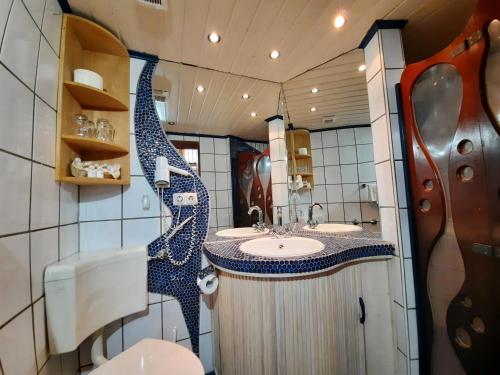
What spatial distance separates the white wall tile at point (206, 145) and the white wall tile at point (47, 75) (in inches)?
30.2

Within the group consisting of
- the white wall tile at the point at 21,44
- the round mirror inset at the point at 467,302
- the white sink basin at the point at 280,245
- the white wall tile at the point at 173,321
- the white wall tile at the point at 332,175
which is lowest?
the white wall tile at the point at 173,321

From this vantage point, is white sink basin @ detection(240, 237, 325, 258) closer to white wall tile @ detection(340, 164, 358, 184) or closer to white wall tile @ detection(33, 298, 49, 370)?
white wall tile @ detection(340, 164, 358, 184)

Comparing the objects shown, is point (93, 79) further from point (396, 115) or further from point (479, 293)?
point (479, 293)

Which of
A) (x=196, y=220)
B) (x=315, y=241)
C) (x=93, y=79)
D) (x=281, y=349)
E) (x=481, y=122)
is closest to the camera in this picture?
(x=481, y=122)

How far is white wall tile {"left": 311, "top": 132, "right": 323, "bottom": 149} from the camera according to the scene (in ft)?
4.82

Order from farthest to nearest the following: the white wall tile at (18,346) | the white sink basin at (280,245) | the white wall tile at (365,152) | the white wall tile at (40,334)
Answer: the white wall tile at (365,152)
the white sink basin at (280,245)
the white wall tile at (40,334)
the white wall tile at (18,346)

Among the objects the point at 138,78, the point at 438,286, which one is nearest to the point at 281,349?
the point at 438,286

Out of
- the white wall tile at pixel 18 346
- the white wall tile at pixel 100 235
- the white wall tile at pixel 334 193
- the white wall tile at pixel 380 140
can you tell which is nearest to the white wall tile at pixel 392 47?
the white wall tile at pixel 380 140

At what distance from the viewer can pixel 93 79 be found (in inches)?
36.2

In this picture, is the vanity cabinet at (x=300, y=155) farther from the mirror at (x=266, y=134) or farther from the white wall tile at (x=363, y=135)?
the white wall tile at (x=363, y=135)

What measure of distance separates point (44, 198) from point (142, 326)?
2.70 ft

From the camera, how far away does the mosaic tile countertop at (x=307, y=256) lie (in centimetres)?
79

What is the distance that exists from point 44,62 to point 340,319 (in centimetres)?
161

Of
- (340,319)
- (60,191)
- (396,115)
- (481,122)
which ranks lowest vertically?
(340,319)
